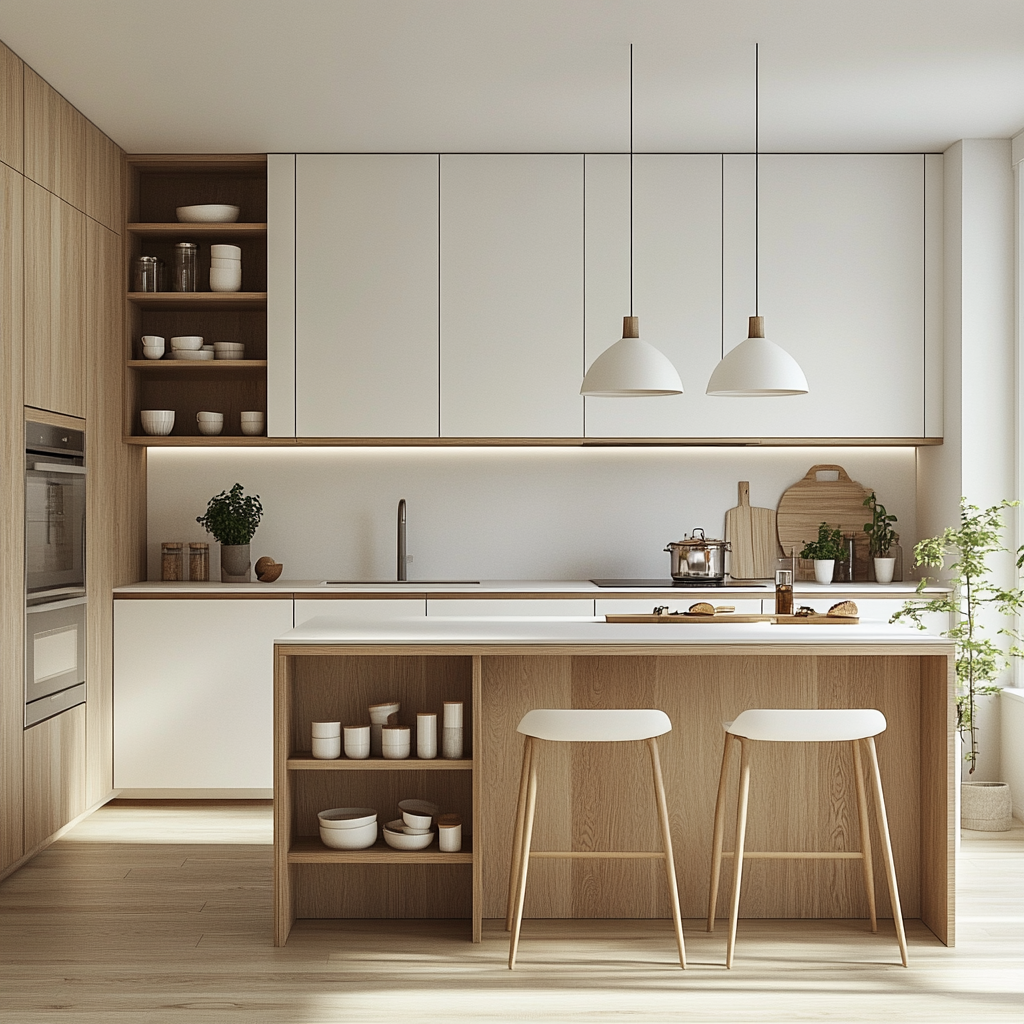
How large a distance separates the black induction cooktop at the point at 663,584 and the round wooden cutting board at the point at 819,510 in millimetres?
379

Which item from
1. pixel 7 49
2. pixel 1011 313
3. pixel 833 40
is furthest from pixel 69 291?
pixel 1011 313

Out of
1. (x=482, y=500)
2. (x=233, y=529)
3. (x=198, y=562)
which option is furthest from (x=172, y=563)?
(x=482, y=500)

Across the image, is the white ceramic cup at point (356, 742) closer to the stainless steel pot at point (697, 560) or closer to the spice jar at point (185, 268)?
the stainless steel pot at point (697, 560)

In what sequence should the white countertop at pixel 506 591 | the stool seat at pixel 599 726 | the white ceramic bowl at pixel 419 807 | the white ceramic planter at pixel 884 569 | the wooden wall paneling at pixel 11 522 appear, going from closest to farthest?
the stool seat at pixel 599 726, the white ceramic bowl at pixel 419 807, the wooden wall paneling at pixel 11 522, the white countertop at pixel 506 591, the white ceramic planter at pixel 884 569

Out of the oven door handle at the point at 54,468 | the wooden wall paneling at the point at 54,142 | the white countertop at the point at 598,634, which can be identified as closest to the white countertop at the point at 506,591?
the oven door handle at the point at 54,468

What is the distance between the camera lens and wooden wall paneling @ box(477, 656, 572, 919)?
127 inches

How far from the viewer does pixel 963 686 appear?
4395 mm

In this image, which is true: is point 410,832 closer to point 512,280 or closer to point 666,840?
point 666,840

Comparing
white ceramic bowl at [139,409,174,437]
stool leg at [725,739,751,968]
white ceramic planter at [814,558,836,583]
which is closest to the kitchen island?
stool leg at [725,739,751,968]

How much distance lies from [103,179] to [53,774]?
7.94 feet

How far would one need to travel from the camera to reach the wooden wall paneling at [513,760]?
324 cm

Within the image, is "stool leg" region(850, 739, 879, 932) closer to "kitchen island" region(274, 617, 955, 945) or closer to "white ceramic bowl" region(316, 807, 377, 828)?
"kitchen island" region(274, 617, 955, 945)

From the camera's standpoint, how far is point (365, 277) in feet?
15.7

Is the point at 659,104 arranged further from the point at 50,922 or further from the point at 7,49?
the point at 50,922
